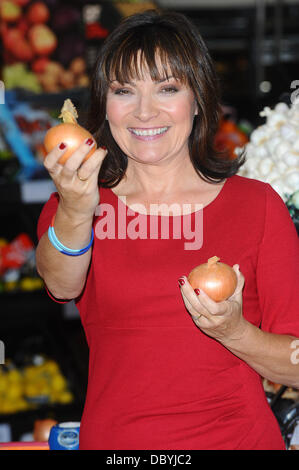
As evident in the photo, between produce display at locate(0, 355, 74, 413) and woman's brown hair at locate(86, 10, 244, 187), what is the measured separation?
81.8 inches

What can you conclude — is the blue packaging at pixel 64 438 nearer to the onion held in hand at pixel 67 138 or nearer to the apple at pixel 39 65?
the onion held in hand at pixel 67 138

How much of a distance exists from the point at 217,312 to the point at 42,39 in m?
3.35

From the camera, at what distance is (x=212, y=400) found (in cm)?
156

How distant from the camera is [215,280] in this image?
1441mm

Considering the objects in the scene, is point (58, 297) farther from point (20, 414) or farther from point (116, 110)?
point (20, 414)

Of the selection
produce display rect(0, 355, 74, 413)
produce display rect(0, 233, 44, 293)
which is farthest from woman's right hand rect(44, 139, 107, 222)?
produce display rect(0, 233, 44, 293)

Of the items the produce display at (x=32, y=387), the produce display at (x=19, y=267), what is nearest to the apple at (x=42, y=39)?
the produce display at (x=19, y=267)

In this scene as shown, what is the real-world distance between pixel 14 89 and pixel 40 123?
338 millimetres

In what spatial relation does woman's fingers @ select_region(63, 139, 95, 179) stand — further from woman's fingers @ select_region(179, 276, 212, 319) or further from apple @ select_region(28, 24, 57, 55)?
apple @ select_region(28, 24, 57, 55)

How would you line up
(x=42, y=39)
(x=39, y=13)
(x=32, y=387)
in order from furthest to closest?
(x=39, y=13)
(x=42, y=39)
(x=32, y=387)

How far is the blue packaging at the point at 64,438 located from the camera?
5.90ft

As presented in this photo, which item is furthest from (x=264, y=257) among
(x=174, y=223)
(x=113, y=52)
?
(x=113, y=52)

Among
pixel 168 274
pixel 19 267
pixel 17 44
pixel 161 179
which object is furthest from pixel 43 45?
pixel 168 274

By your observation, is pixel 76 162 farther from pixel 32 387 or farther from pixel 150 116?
pixel 32 387
